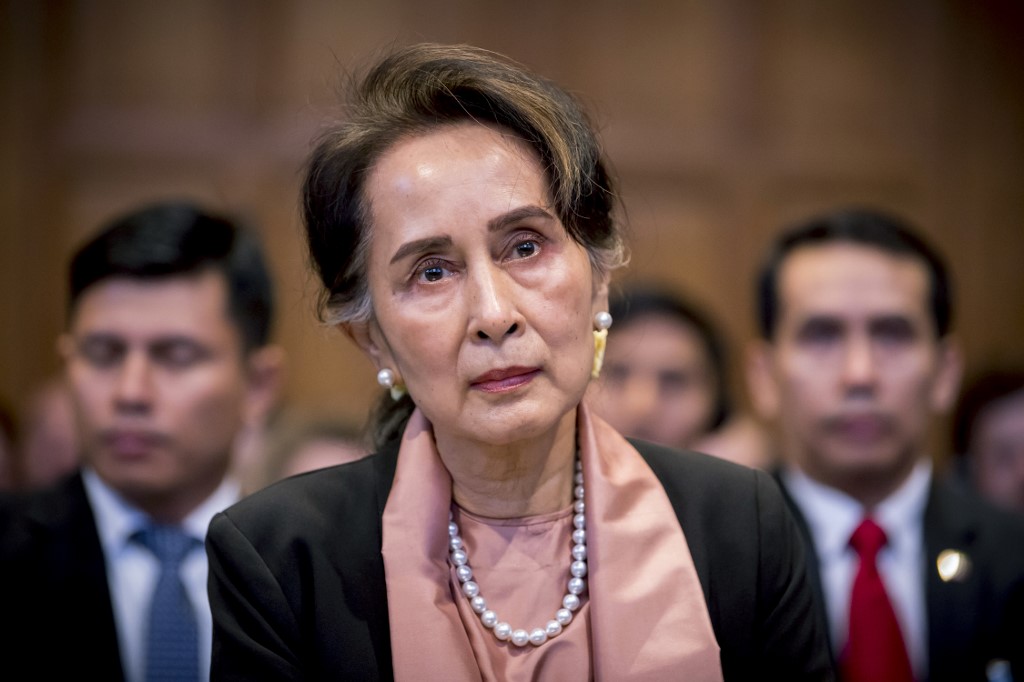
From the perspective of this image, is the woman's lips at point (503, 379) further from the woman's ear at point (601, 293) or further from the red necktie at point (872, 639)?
the red necktie at point (872, 639)

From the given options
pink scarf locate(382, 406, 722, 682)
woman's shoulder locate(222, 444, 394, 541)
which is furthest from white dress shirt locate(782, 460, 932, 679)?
woman's shoulder locate(222, 444, 394, 541)

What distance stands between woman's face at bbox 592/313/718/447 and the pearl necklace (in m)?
1.94

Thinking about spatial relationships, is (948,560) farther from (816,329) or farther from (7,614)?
(7,614)

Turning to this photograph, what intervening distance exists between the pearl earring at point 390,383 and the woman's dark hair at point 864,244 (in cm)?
140

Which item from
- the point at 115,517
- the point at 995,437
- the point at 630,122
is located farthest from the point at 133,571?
the point at 630,122

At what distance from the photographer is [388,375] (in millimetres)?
1831

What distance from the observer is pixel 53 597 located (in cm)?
244

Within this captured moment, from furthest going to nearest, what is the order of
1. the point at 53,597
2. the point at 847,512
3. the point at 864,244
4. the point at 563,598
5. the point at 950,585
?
1. the point at 864,244
2. the point at 847,512
3. the point at 950,585
4. the point at 53,597
5. the point at 563,598

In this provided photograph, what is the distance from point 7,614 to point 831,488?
1.84 m

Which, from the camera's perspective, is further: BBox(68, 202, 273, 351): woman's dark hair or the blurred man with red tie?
BBox(68, 202, 273, 351): woman's dark hair

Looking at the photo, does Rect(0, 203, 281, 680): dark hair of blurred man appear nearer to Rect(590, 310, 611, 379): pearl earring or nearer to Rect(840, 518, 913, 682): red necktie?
Rect(590, 310, 611, 379): pearl earring

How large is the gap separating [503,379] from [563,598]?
0.35 meters

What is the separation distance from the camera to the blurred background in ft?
15.4

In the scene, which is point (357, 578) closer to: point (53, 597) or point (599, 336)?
point (599, 336)
